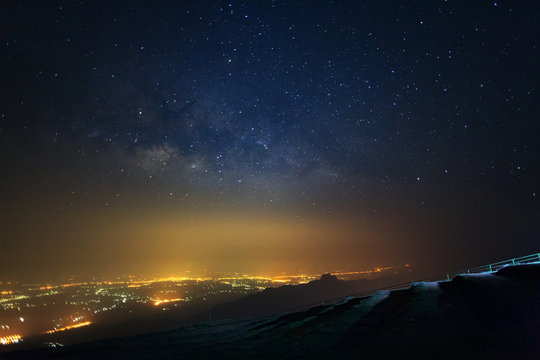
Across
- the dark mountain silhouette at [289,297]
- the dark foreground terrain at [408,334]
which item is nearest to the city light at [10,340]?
the dark mountain silhouette at [289,297]

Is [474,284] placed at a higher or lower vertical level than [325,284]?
higher

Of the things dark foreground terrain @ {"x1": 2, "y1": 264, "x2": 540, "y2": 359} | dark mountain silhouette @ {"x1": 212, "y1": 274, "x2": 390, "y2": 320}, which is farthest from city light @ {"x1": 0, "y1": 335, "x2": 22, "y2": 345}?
dark foreground terrain @ {"x1": 2, "y1": 264, "x2": 540, "y2": 359}

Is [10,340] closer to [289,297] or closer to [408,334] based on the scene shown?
[289,297]

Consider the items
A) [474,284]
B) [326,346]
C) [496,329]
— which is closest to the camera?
[496,329]

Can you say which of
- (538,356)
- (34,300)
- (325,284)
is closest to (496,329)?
(538,356)

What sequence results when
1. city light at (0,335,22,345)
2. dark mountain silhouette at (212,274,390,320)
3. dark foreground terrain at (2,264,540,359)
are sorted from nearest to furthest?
dark foreground terrain at (2,264,540,359) < city light at (0,335,22,345) < dark mountain silhouette at (212,274,390,320)

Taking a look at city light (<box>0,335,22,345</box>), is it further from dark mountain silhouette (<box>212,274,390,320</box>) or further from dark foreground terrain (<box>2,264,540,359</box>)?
dark foreground terrain (<box>2,264,540,359</box>)

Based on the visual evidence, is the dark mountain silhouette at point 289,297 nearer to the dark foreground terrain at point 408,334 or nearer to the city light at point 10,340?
the city light at point 10,340

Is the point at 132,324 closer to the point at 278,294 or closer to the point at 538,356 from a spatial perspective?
the point at 278,294

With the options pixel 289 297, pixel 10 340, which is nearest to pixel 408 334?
pixel 289 297
